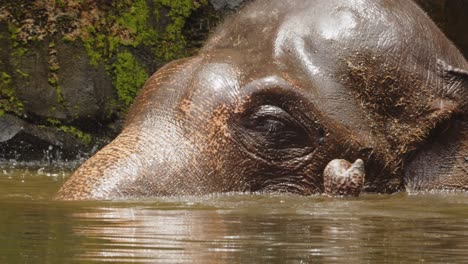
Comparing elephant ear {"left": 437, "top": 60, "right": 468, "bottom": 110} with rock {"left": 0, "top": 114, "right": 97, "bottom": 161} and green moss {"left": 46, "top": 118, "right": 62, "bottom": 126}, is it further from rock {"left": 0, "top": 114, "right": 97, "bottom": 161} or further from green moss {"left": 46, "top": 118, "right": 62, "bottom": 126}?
green moss {"left": 46, "top": 118, "right": 62, "bottom": 126}

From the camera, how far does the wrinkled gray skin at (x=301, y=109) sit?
285 inches

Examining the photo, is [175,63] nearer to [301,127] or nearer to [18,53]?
[301,127]

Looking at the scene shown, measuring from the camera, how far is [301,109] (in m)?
7.52

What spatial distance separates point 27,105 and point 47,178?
2.34 meters

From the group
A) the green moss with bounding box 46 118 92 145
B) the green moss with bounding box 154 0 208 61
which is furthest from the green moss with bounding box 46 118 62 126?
the green moss with bounding box 154 0 208 61

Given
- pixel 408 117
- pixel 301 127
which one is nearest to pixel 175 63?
pixel 301 127

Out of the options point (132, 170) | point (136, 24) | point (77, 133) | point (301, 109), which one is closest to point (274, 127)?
point (301, 109)

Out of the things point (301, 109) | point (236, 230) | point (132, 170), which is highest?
point (301, 109)

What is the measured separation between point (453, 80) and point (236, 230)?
11.3 feet

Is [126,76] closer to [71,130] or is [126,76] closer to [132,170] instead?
[71,130]

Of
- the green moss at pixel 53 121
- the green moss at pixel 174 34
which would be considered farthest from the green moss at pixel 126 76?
the green moss at pixel 53 121

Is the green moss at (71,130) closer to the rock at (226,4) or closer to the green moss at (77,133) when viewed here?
the green moss at (77,133)

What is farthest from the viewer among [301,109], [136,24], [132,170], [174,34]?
[174,34]

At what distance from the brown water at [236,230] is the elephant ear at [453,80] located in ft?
3.18
